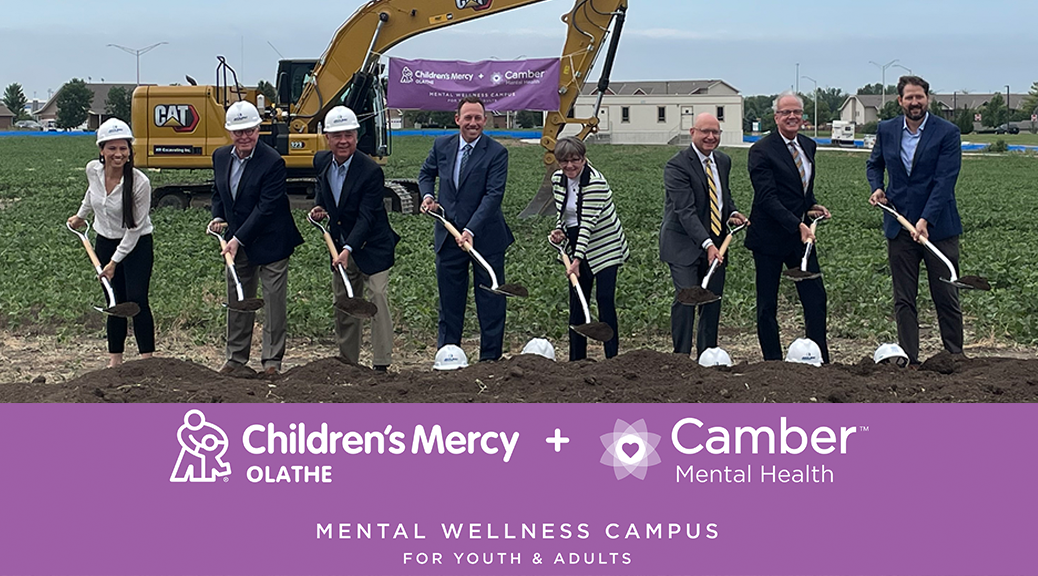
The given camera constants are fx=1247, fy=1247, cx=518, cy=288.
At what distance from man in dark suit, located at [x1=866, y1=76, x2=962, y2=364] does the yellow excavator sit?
33.5ft

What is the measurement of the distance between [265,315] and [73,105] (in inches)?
3616

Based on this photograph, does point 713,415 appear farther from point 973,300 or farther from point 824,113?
point 824,113

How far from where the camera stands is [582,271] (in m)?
7.91

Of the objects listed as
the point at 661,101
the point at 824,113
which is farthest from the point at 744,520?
the point at 824,113

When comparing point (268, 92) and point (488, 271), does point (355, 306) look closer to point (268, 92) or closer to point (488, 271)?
Result: point (488, 271)

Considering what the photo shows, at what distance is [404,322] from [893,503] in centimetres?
591

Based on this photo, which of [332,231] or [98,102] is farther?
[98,102]

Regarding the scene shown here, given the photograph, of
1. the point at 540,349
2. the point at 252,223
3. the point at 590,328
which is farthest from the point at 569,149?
the point at 252,223

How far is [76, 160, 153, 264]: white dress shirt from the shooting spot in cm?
737

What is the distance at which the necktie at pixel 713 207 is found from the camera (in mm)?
7555

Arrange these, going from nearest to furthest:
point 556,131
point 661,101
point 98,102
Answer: point 556,131 → point 661,101 → point 98,102

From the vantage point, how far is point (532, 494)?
4.39 metres

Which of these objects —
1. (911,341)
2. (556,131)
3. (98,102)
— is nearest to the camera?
(911,341)

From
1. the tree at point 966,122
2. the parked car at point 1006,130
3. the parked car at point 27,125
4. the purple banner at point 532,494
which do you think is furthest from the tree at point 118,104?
the purple banner at point 532,494
